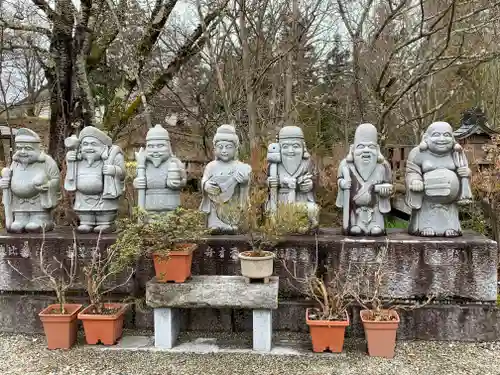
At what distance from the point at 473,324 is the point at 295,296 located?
5.41 feet

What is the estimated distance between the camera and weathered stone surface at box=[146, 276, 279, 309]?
3.96 metres

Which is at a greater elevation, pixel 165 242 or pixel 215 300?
pixel 165 242

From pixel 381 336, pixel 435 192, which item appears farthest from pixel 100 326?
pixel 435 192

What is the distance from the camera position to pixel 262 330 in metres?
4.04

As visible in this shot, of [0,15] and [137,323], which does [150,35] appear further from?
[137,323]

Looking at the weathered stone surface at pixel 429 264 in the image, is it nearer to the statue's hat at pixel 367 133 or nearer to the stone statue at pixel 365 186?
the stone statue at pixel 365 186

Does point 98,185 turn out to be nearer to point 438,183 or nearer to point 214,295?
point 214,295

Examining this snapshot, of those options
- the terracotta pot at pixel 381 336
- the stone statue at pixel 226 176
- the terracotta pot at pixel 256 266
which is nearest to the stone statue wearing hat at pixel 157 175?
the stone statue at pixel 226 176

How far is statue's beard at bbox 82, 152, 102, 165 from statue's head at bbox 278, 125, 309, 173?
1.92 meters

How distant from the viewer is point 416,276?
442 cm

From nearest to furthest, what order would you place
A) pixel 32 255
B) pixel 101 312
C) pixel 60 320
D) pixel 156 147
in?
pixel 60 320 < pixel 101 312 < pixel 32 255 < pixel 156 147

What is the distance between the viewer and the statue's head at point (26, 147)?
15.8 ft

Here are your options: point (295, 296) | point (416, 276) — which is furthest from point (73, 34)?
point (416, 276)

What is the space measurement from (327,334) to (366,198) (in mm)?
1363
